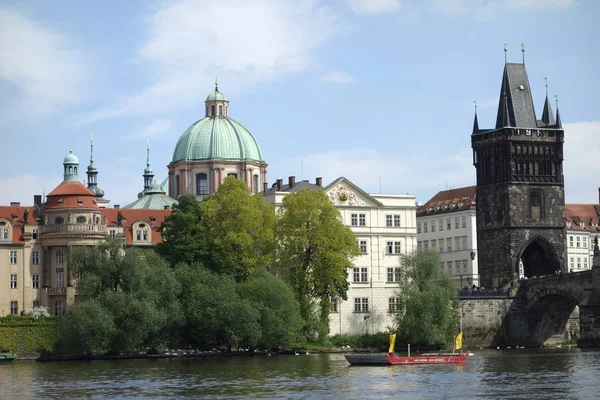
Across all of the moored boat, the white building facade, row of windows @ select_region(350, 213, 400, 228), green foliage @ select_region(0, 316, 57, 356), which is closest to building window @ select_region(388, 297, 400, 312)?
the white building facade

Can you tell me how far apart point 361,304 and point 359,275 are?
291cm

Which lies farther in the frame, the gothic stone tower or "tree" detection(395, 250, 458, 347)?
the gothic stone tower

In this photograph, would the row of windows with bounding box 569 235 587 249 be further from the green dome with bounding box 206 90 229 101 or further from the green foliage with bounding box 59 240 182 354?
the green foliage with bounding box 59 240 182 354

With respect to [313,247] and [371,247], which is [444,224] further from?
[313,247]

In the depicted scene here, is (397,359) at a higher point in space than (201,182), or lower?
lower

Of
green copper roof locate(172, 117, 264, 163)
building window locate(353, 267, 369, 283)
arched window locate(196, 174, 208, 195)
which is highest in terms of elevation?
green copper roof locate(172, 117, 264, 163)

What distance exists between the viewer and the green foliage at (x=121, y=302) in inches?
4702

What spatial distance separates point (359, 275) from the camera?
148125 millimetres

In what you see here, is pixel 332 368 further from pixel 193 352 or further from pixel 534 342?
pixel 534 342

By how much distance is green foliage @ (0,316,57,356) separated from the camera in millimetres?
126500

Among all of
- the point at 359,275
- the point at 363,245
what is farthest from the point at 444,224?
the point at 359,275

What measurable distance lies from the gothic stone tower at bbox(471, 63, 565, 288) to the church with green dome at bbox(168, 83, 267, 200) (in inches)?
1233

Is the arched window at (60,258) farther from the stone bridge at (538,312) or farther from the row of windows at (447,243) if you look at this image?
the row of windows at (447,243)

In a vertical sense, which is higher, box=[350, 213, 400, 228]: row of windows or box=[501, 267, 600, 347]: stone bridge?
box=[350, 213, 400, 228]: row of windows
